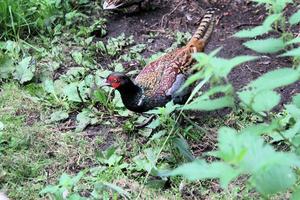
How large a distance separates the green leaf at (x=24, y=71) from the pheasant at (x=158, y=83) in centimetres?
87

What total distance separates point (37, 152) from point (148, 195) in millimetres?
816

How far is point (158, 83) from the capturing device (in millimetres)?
3775

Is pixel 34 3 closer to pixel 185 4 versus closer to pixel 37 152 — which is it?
pixel 185 4

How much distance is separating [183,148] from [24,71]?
1584mm

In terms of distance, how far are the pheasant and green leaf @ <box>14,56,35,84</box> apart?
871 millimetres

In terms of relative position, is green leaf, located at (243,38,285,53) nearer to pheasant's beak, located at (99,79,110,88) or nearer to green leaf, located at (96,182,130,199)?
green leaf, located at (96,182,130,199)

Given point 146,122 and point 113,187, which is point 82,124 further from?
point 113,187

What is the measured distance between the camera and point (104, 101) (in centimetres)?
399

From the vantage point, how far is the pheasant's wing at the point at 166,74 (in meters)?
3.72

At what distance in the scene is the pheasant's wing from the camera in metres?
3.72

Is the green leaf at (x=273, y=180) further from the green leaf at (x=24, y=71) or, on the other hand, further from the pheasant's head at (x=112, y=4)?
the pheasant's head at (x=112, y=4)

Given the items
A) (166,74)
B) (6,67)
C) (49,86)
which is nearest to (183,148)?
(166,74)

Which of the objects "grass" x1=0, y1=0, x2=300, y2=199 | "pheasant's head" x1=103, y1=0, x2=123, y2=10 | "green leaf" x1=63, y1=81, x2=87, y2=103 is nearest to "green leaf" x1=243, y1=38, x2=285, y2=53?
"grass" x1=0, y1=0, x2=300, y2=199

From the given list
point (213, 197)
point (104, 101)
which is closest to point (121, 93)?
point (104, 101)
